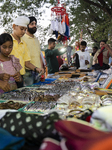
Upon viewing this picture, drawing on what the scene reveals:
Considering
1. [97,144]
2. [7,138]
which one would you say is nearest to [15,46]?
[7,138]

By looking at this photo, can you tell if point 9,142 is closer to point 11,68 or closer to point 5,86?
point 5,86

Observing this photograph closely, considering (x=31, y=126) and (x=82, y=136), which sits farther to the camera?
(x=31, y=126)

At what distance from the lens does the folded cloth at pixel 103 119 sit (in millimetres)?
617

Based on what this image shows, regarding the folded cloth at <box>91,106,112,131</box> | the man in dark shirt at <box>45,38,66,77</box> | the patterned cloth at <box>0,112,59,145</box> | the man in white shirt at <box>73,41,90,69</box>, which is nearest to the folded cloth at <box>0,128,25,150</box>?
the patterned cloth at <box>0,112,59,145</box>

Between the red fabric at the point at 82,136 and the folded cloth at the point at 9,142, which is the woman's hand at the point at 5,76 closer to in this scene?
the folded cloth at the point at 9,142

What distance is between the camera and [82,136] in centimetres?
51

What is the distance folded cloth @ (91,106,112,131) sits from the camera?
617 mm

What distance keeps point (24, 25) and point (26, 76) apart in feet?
3.02

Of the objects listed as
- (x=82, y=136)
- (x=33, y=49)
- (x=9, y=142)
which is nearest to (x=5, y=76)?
(x=33, y=49)

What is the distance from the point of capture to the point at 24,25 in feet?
7.77

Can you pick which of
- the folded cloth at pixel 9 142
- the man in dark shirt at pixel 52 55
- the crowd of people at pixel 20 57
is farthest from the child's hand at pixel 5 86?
the man in dark shirt at pixel 52 55

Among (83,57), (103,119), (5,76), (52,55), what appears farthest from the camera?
(83,57)

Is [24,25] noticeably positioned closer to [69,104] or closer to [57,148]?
[69,104]

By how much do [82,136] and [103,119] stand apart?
18 cm
